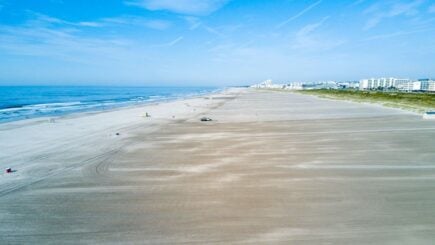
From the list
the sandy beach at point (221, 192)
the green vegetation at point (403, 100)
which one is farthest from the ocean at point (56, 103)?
the green vegetation at point (403, 100)

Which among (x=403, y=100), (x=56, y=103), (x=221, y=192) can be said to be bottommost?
(x=56, y=103)

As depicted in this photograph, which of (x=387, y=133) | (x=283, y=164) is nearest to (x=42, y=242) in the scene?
(x=283, y=164)

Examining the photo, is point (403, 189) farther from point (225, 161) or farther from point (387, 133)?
point (387, 133)

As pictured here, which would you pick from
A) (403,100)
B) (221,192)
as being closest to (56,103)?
(221,192)

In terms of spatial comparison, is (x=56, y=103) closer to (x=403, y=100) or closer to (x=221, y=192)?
(x=221, y=192)

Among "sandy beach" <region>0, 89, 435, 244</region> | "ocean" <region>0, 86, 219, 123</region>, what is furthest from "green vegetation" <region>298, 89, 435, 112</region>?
"ocean" <region>0, 86, 219, 123</region>

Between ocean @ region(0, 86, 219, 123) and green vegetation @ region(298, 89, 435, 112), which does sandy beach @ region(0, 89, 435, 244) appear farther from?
green vegetation @ region(298, 89, 435, 112)

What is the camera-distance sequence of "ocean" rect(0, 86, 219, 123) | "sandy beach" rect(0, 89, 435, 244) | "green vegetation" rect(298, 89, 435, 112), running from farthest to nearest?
"green vegetation" rect(298, 89, 435, 112) → "ocean" rect(0, 86, 219, 123) → "sandy beach" rect(0, 89, 435, 244)

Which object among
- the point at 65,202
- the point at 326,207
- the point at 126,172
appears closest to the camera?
the point at 326,207
